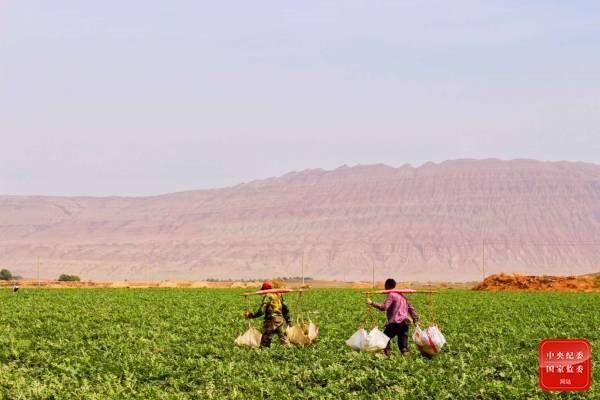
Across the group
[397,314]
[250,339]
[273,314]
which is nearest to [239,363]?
[273,314]

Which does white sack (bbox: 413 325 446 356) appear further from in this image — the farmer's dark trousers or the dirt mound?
the dirt mound

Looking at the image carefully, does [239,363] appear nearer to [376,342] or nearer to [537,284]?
[376,342]

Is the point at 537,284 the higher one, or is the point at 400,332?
the point at 537,284

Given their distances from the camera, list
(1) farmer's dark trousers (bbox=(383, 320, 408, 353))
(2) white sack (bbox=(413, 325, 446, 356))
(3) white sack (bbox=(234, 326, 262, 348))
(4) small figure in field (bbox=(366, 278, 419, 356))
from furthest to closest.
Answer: (3) white sack (bbox=(234, 326, 262, 348)) → (1) farmer's dark trousers (bbox=(383, 320, 408, 353)) → (4) small figure in field (bbox=(366, 278, 419, 356)) → (2) white sack (bbox=(413, 325, 446, 356))

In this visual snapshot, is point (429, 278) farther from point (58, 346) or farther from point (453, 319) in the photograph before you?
point (58, 346)

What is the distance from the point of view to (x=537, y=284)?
81.6 metres

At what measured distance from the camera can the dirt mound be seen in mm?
81250

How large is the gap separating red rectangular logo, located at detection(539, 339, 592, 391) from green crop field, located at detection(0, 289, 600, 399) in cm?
371

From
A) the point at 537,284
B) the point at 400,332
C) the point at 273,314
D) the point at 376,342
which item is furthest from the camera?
the point at 537,284

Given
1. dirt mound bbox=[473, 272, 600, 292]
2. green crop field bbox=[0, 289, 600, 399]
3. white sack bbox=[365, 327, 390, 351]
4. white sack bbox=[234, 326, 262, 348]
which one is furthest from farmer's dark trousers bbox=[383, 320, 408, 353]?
dirt mound bbox=[473, 272, 600, 292]

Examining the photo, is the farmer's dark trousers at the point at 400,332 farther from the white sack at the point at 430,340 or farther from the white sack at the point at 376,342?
the white sack at the point at 430,340

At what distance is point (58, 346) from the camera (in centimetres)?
2284

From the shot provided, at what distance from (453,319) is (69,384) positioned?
1837 centimetres

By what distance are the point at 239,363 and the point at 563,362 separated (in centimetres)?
888
